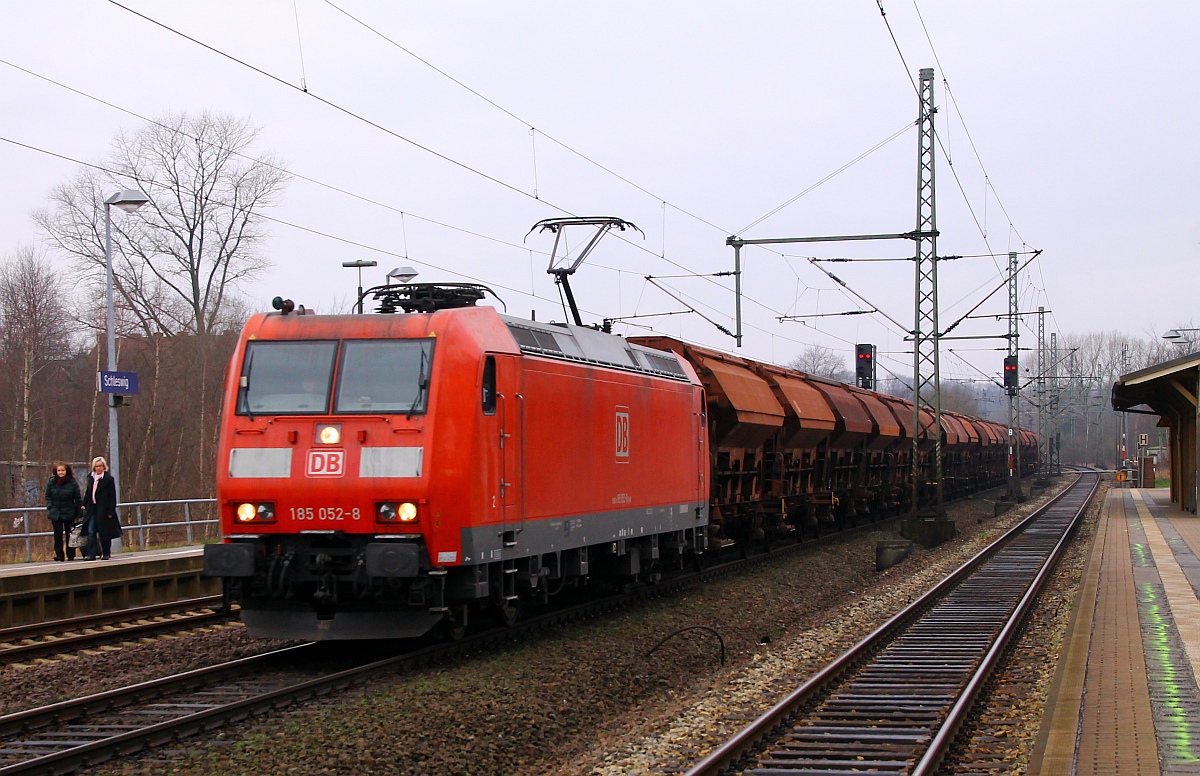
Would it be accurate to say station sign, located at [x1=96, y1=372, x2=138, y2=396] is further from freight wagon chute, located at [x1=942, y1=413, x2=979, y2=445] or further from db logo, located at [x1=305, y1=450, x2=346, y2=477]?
freight wagon chute, located at [x1=942, y1=413, x2=979, y2=445]

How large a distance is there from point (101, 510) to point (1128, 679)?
14366 millimetres

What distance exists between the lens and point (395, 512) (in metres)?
10.4

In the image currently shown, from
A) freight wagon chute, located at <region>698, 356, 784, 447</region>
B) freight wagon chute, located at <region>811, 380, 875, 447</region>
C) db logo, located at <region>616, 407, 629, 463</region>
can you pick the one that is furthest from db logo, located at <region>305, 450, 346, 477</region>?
freight wagon chute, located at <region>811, 380, 875, 447</region>

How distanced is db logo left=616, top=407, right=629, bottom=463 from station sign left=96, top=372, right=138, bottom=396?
921 cm

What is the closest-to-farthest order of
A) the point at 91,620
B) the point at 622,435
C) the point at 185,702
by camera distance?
the point at 185,702, the point at 91,620, the point at 622,435

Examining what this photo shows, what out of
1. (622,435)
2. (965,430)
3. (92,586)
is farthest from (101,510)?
(965,430)

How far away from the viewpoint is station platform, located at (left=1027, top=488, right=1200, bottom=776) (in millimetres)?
7148

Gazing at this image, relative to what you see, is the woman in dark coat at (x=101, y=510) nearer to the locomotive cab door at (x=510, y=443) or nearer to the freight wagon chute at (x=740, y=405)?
the locomotive cab door at (x=510, y=443)

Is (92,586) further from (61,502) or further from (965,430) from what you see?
(965,430)

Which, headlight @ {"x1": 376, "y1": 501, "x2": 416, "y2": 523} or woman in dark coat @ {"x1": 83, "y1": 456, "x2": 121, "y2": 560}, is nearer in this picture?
headlight @ {"x1": 376, "y1": 501, "x2": 416, "y2": 523}

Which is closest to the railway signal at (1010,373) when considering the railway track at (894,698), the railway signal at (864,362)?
the railway signal at (864,362)

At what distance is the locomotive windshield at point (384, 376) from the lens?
35.0ft

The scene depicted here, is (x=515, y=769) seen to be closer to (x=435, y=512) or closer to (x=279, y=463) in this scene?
(x=435, y=512)

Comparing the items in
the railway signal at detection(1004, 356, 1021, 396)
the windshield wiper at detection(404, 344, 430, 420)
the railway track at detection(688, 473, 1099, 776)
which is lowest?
the railway track at detection(688, 473, 1099, 776)
